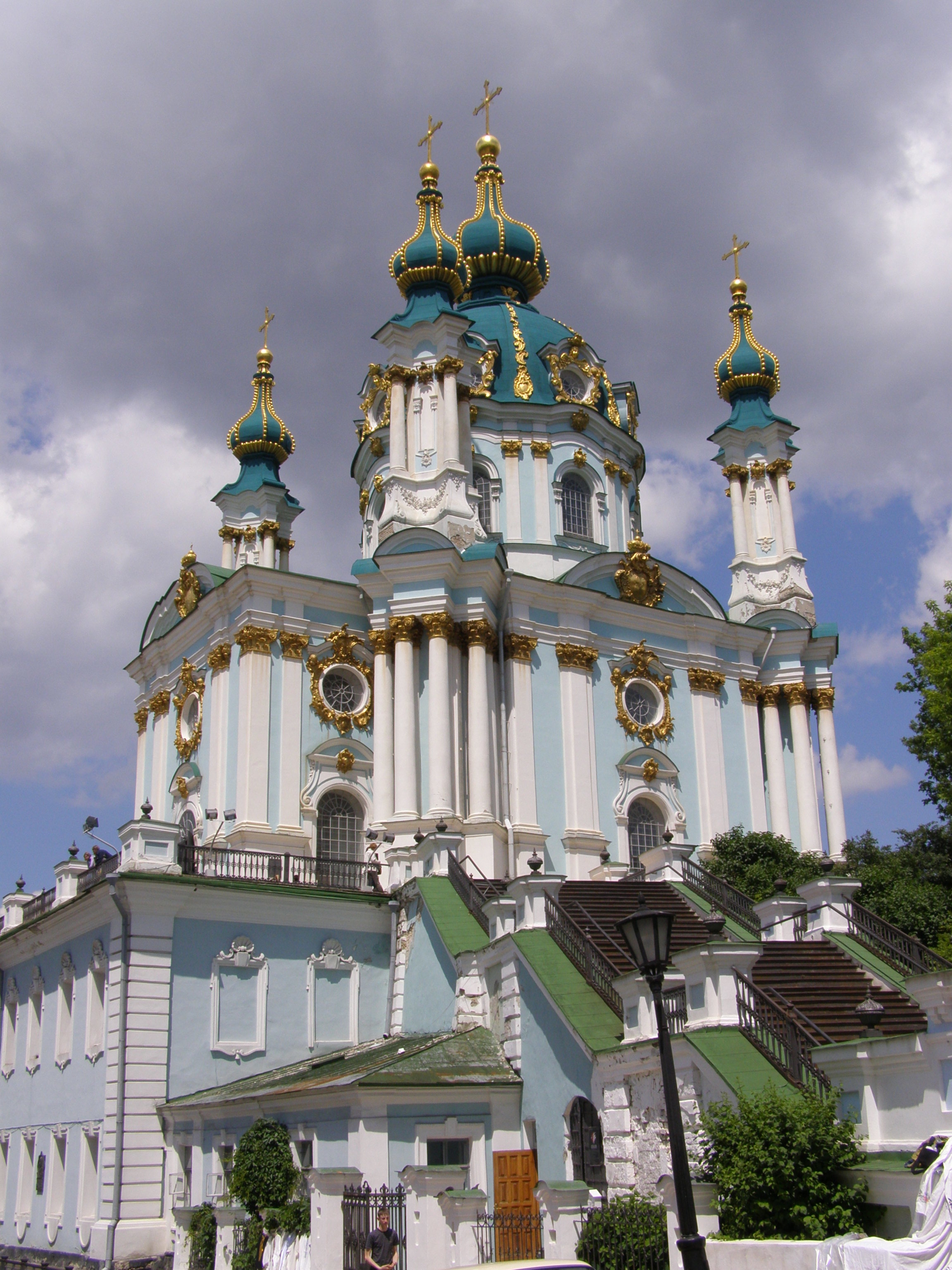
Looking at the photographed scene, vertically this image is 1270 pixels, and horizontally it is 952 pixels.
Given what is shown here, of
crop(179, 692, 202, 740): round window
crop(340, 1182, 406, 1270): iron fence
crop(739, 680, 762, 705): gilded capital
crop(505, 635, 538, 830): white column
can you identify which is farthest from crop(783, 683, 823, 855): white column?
crop(340, 1182, 406, 1270): iron fence

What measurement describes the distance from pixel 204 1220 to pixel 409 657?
456 inches

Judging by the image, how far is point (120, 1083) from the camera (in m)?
18.2

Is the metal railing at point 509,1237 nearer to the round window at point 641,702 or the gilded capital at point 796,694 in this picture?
the round window at point 641,702

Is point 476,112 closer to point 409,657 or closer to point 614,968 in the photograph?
point 409,657

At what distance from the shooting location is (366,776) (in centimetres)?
2681

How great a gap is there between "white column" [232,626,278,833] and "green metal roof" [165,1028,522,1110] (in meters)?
7.31

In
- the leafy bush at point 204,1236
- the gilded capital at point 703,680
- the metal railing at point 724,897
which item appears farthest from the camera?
the gilded capital at point 703,680

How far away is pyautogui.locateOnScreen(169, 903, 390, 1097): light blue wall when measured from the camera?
1883 cm

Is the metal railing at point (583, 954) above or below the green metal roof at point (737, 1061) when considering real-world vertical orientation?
above

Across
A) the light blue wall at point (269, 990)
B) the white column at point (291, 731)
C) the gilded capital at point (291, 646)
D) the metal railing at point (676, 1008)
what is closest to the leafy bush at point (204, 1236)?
the light blue wall at point (269, 990)

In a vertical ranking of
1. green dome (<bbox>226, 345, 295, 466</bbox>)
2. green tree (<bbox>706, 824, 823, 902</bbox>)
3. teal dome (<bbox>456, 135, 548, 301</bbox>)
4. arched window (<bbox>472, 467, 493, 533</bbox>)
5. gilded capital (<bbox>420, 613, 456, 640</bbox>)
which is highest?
teal dome (<bbox>456, 135, 548, 301</bbox>)

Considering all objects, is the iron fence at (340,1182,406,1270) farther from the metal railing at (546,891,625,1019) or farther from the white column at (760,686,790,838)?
the white column at (760,686,790,838)

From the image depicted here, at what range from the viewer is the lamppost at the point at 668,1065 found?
27.9 ft

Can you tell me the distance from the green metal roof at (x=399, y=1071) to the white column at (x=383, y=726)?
22.6 feet
